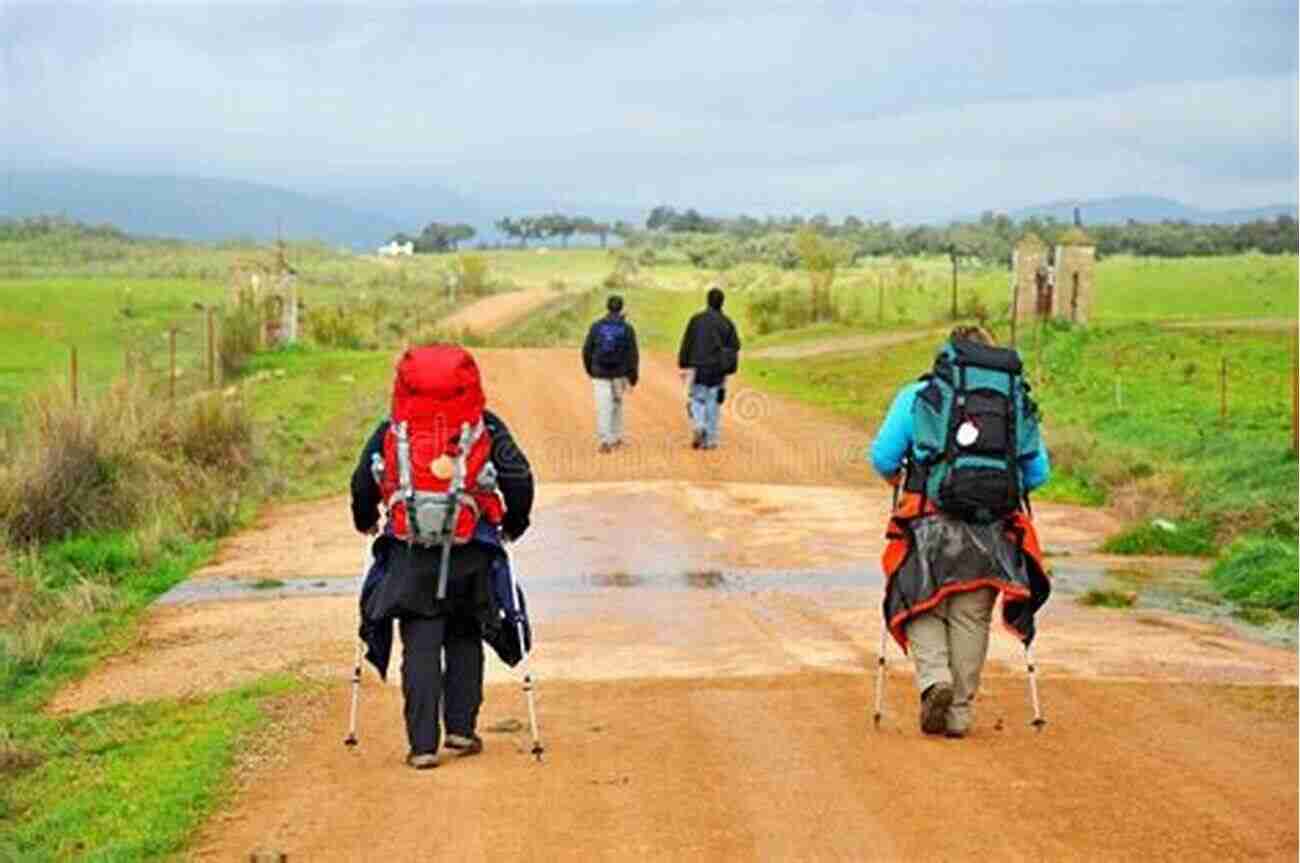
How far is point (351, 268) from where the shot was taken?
9188 cm

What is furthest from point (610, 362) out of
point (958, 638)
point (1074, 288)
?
point (1074, 288)

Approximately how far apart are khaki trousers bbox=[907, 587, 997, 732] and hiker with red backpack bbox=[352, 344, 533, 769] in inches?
76.5

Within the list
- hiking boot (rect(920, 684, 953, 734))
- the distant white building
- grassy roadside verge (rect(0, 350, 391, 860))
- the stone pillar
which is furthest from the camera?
the distant white building

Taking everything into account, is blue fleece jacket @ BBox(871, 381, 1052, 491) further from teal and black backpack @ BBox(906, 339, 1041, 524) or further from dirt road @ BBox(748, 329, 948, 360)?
dirt road @ BBox(748, 329, 948, 360)

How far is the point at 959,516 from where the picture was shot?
10.4m

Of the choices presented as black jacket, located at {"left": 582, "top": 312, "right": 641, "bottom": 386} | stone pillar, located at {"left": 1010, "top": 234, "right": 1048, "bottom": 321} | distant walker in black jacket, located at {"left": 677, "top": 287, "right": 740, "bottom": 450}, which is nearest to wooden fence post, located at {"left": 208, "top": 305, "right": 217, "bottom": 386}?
black jacket, located at {"left": 582, "top": 312, "right": 641, "bottom": 386}

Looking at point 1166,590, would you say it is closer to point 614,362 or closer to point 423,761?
point 423,761

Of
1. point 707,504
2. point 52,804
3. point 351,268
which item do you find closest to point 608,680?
point 52,804

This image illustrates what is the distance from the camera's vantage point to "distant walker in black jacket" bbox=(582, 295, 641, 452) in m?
24.2

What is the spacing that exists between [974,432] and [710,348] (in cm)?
1375

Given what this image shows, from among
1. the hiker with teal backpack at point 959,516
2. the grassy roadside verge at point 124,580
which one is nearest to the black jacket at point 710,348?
the grassy roadside verge at point 124,580

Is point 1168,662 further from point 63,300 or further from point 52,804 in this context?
point 63,300

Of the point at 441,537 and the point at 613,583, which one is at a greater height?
the point at 441,537

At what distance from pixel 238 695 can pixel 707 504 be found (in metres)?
9.17
